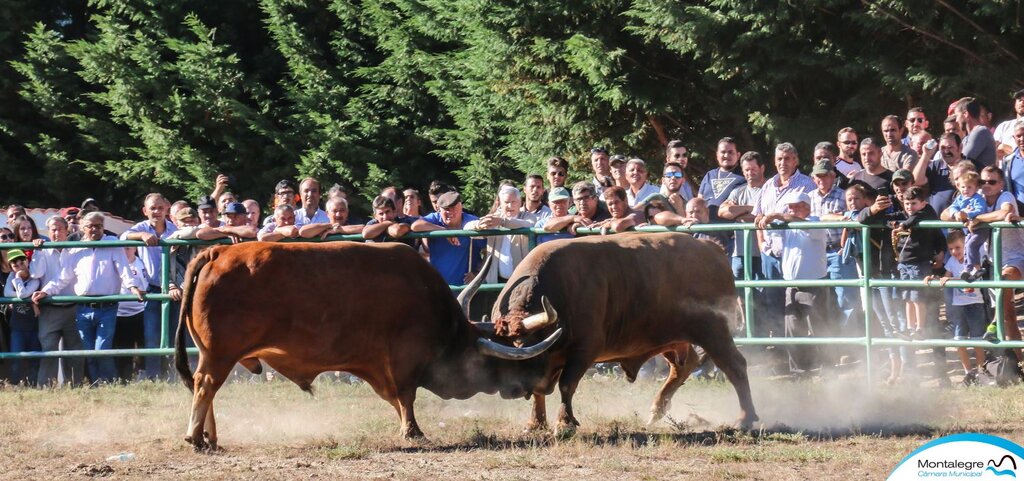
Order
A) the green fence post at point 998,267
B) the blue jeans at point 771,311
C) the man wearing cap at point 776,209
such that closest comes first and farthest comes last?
the green fence post at point 998,267 < the man wearing cap at point 776,209 < the blue jeans at point 771,311

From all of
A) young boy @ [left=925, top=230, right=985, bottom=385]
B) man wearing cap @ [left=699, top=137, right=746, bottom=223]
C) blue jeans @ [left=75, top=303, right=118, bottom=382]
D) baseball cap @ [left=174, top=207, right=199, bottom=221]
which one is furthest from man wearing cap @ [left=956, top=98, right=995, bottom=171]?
blue jeans @ [left=75, top=303, right=118, bottom=382]

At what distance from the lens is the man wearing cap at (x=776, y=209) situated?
11.9m

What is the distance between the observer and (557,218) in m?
11.8

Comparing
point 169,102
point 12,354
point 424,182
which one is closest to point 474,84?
point 424,182

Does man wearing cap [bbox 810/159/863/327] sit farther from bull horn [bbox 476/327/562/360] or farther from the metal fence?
bull horn [bbox 476/327/562/360]

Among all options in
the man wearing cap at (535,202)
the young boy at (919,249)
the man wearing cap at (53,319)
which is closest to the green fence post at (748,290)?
the young boy at (919,249)

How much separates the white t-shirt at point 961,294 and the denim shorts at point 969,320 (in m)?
0.04

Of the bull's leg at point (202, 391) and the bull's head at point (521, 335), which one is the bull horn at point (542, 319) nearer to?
the bull's head at point (521, 335)

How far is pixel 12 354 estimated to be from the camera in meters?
12.8

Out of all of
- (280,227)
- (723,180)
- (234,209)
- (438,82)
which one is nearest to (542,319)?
(280,227)

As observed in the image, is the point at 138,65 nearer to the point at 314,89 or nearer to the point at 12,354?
the point at 314,89

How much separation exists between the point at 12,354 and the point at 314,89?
9.52 m

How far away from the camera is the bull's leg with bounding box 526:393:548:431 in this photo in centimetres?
977

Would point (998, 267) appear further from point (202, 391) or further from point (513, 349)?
point (202, 391)
